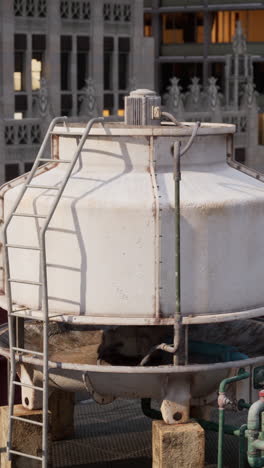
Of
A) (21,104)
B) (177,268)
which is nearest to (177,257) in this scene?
(177,268)

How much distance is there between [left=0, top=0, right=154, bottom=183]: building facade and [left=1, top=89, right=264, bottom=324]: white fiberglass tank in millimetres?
25586

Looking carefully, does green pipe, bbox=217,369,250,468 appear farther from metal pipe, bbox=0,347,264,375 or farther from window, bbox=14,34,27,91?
window, bbox=14,34,27,91

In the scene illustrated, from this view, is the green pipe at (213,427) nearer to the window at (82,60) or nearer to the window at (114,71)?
the window at (82,60)

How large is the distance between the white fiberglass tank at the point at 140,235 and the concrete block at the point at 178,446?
6.21 ft

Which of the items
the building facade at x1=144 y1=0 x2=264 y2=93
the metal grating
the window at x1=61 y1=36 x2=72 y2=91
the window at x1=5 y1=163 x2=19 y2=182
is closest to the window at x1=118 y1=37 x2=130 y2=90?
the window at x1=61 y1=36 x2=72 y2=91

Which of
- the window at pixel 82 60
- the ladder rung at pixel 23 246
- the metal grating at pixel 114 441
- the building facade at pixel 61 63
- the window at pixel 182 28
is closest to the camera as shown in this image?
the ladder rung at pixel 23 246

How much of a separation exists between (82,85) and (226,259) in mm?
36615

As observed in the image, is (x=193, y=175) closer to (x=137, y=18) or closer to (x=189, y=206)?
(x=189, y=206)

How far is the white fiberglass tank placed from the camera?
23266mm

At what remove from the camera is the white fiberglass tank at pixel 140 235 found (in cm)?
2327

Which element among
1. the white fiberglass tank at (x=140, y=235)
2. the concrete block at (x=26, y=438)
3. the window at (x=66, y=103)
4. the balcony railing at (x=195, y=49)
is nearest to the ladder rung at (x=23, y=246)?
the white fiberglass tank at (x=140, y=235)

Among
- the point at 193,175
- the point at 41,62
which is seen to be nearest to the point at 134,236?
the point at 193,175

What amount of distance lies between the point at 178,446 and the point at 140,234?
11.8ft

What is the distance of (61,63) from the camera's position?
2295 inches
